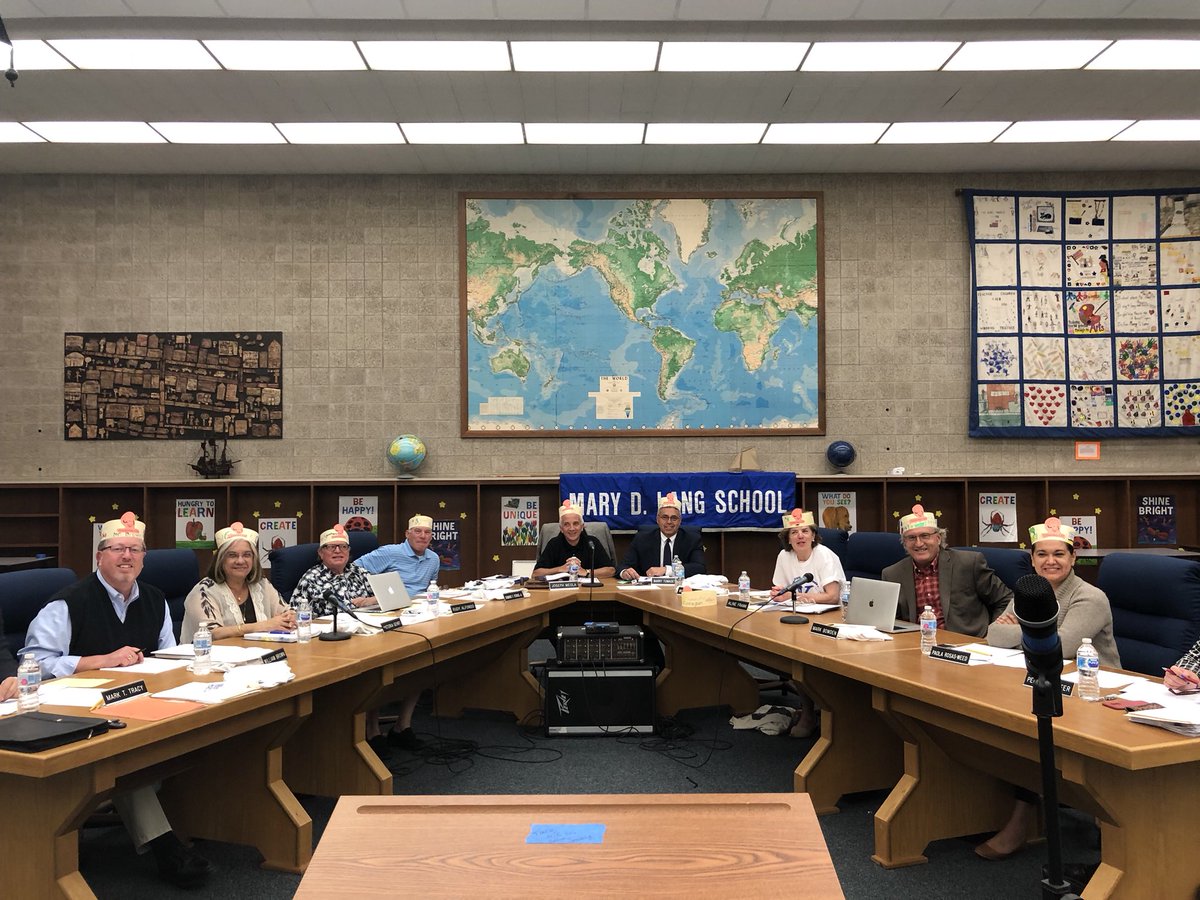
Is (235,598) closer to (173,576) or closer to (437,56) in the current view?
(173,576)

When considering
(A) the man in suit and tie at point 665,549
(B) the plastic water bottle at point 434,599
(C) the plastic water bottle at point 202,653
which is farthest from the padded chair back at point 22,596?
(A) the man in suit and tie at point 665,549

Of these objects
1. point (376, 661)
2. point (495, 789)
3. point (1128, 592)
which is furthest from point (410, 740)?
point (1128, 592)

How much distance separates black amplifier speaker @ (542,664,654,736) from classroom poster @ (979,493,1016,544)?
4.22 m

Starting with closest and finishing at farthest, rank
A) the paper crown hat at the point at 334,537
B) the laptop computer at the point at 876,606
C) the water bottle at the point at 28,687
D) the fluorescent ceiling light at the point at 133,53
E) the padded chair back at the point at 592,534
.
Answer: the water bottle at the point at 28,687, the laptop computer at the point at 876,606, the paper crown hat at the point at 334,537, the fluorescent ceiling light at the point at 133,53, the padded chair back at the point at 592,534

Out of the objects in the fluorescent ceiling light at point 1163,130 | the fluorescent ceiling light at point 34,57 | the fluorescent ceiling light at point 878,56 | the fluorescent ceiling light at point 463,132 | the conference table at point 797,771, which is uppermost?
the fluorescent ceiling light at point 1163,130

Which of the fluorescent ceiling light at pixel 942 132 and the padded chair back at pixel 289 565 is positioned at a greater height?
the fluorescent ceiling light at pixel 942 132

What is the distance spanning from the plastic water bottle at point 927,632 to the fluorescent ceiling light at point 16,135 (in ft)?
24.0

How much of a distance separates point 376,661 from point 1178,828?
2.62 metres

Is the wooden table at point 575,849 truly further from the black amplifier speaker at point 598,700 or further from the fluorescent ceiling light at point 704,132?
the fluorescent ceiling light at point 704,132

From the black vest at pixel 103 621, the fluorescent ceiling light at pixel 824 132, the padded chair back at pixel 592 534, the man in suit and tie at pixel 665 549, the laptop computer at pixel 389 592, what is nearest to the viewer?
the black vest at pixel 103 621

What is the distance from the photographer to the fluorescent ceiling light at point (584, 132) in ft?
21.6

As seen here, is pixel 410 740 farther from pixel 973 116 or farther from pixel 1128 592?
pixel 973 116

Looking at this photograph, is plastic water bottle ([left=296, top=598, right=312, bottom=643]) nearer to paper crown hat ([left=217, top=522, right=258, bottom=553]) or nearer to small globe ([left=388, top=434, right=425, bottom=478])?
paper crown hat ([left=217, top=522, right=258, bottom=553])

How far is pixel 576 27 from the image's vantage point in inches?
203
